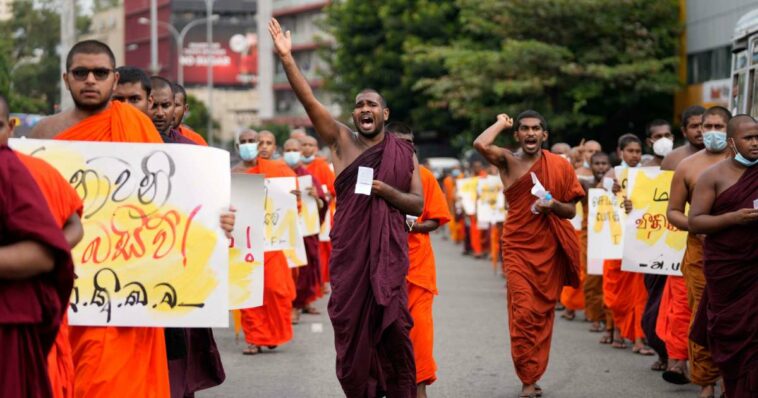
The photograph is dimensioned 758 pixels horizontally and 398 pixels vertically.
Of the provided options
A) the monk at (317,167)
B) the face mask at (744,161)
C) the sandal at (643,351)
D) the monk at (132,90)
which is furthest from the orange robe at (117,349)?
the monk at (317,167)

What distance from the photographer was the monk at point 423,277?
8.88 meters

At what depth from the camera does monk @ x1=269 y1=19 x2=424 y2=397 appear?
7730mm

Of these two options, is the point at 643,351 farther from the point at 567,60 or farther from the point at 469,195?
the point at 567,60

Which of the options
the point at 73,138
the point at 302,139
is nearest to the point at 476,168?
the point at 302,139

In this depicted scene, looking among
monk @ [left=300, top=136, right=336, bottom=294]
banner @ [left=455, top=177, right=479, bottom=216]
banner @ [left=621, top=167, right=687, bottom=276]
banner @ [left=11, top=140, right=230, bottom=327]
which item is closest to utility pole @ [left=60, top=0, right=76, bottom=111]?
banner @ [left=455, top=177, right=479, bottom=216]

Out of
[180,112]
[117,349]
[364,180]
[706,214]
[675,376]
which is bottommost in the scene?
[675,376]

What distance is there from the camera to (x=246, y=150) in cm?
1180

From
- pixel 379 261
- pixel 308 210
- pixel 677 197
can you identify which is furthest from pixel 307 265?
pixel 379 261

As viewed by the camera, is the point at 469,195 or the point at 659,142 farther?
the point at 469,195

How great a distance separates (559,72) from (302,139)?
57.9 feet

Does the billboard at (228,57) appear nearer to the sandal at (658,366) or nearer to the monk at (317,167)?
the monk at (317,167)

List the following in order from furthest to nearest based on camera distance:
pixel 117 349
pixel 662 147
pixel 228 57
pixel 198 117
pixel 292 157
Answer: pixel 228 57 → pixel 198 117 → pixel 292 157 → pixel 662 147 → pixel 117 349

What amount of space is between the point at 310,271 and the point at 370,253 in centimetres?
721

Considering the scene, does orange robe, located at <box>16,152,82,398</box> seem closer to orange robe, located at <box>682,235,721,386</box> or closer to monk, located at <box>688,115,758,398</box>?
monk, located at <box>688,115,758,398</box>
